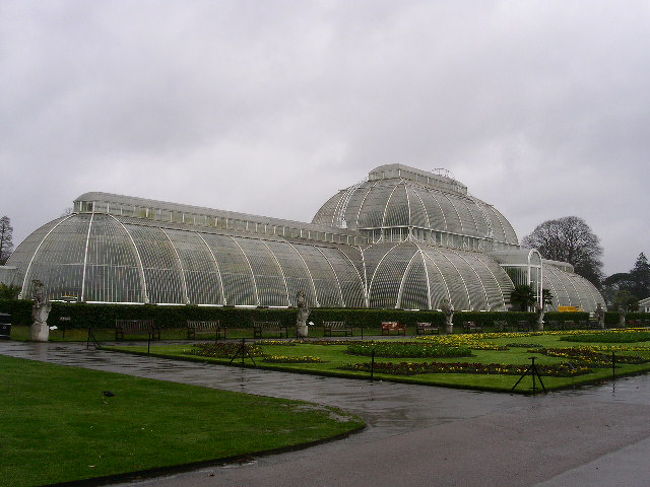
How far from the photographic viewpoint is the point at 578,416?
1570 centimetres

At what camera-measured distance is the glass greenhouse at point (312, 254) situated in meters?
50.7

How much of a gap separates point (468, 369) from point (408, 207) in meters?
55.6

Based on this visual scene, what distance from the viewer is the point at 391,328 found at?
56.7 m

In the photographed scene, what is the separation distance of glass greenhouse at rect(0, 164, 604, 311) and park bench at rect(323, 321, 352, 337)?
7114mm

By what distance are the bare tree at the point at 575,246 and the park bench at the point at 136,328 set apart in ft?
332

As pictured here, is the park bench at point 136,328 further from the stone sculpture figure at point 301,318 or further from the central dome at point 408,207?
the central dome at point 408,207

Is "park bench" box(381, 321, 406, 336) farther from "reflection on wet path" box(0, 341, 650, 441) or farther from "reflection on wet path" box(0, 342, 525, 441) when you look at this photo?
"reflection on wet path" box(0, 341, 650, 441)

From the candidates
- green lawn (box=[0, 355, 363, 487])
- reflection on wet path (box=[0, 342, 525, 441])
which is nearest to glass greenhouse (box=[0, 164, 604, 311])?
reflection on wet path (box=[0, 342, 525, 441])

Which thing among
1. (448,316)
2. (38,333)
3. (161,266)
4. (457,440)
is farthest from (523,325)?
(457,440)

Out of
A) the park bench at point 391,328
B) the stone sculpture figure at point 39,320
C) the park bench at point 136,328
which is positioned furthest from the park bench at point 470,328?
the stone sculpture figure at point 39,320

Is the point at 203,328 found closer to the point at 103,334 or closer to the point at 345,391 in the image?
the point at 103,334

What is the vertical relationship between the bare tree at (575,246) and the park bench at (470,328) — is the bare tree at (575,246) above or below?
above

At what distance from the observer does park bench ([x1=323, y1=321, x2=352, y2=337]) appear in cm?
5103

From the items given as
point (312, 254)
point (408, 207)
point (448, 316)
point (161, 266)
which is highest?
point (408, 207)
